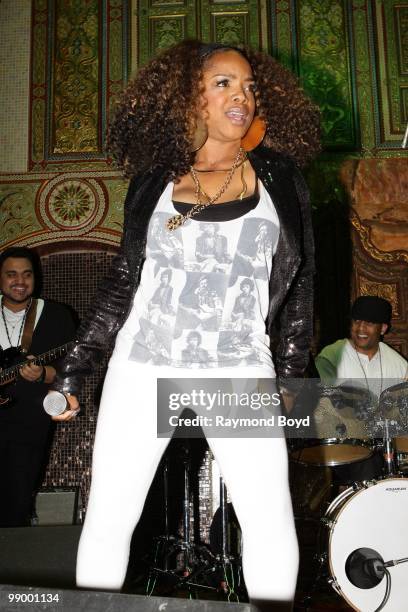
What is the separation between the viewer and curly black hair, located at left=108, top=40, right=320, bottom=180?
5.24 ft

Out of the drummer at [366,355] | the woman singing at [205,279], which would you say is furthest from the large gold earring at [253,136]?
the drummer at [366,355]

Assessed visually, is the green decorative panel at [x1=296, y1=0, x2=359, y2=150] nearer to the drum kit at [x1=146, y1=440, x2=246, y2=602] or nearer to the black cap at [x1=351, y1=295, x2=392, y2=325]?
the black cap at [x1=351, y1=295, x2=392, y2=325]

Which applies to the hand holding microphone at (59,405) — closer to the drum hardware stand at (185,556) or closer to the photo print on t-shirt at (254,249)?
the photo print on t-shirt at (254,249)

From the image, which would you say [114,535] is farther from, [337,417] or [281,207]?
[337,417]

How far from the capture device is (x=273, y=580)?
1.29 metres

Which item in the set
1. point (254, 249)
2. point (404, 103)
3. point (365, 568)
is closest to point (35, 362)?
point (365, 568)

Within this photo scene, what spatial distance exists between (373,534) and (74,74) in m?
4.45

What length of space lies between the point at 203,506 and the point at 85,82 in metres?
3.60

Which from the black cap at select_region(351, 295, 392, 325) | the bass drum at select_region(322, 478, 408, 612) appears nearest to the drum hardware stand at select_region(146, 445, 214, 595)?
the bass drum at select_region(322, 478, 408, 612)

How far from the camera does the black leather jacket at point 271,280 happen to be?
1544 mm

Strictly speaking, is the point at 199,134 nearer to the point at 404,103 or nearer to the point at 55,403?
the point at 55,403

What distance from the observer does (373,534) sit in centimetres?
292

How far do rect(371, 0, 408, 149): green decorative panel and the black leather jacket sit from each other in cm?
414

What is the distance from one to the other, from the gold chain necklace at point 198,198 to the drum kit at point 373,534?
6.23 ft
